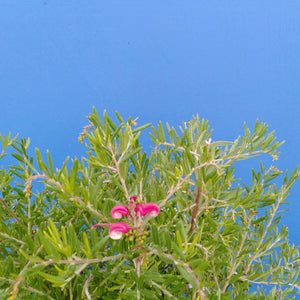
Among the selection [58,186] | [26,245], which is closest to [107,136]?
[58,186]

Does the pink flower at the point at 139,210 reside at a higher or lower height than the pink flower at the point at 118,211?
higher

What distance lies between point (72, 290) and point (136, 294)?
0.37ft

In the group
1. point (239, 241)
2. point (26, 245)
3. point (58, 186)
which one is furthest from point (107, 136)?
point (239, 241)

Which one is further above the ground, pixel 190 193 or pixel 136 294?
pixel 190 193

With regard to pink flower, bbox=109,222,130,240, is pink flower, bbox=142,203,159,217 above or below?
above

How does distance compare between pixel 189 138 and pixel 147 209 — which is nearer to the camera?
pixel 147 209

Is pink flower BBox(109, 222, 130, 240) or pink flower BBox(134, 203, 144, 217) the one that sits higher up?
pink flower BBox(134, 203, 144, 217)

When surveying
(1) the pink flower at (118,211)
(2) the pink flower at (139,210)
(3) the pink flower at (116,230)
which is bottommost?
(3) the pink flower at (116,230)

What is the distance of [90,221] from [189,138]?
6.9 inches

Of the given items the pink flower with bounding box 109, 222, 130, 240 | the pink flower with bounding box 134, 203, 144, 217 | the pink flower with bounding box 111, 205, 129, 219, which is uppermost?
the pink flower with bounding box 134, 203, 144, 217

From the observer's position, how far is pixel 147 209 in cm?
30

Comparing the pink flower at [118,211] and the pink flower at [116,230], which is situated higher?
the pink flower at [118,211]

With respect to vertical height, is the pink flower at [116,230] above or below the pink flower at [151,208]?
below

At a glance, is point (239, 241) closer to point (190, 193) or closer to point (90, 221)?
point (190, 193)
